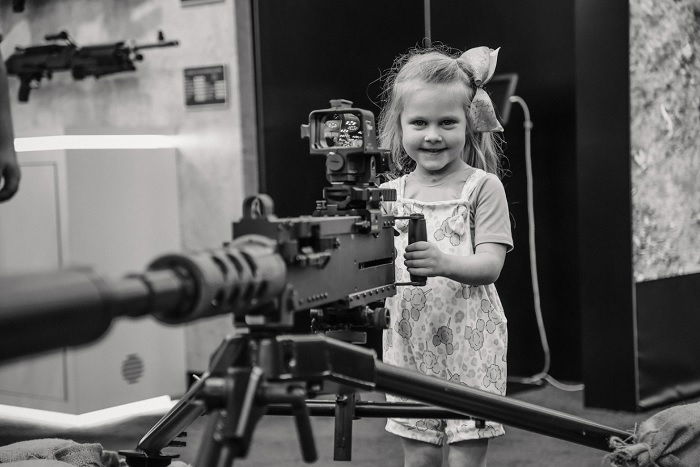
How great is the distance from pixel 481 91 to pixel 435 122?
0.52 ft

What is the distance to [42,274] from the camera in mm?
603

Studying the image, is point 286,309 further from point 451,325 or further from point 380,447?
point 380,447

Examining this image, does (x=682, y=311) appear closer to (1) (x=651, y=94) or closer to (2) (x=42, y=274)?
(1) (x=651, y=94)

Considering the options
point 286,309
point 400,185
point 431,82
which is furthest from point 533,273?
point 286,309

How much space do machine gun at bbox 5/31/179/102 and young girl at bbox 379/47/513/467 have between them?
2.17 metres

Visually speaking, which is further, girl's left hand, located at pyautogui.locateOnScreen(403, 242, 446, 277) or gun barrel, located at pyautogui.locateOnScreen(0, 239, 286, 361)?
girl's left hand, located at pyautogui.locateOnScreen(403, 242, 446, 277)

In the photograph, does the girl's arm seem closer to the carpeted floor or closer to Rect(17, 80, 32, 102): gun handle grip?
the carpeted floor

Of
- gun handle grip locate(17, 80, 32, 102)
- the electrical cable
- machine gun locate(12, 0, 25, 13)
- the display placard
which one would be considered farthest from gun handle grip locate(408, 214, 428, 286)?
machine gun locate(12, 0, 25, 13)

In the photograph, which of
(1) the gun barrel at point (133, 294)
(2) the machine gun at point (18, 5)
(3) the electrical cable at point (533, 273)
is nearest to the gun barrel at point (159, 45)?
(2) the machine gun at point (18, 5)

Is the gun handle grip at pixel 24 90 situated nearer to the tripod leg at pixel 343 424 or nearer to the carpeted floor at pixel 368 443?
the carpeted floor at pixel 368 443

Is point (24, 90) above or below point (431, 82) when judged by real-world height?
above

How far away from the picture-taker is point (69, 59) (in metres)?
3.88

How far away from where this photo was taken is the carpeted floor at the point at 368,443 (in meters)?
2.57

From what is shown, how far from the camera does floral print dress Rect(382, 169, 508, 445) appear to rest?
159 centimetres
